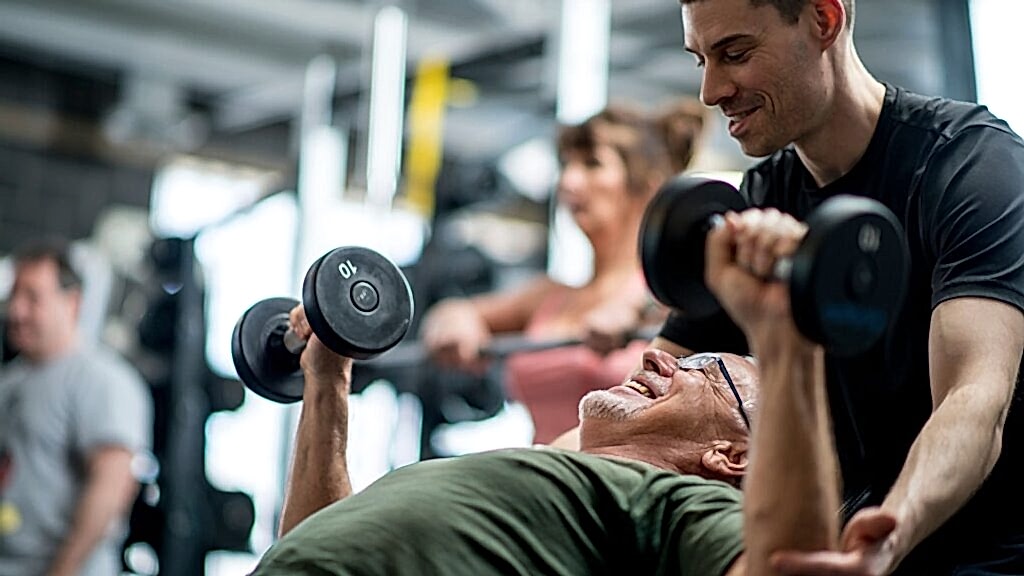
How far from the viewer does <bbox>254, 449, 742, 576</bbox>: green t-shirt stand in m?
1.33

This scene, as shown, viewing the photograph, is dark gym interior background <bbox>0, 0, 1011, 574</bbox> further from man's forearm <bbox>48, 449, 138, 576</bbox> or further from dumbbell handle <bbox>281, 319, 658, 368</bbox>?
man's forearm <bbox>48, 449, 138, 576</bbox>

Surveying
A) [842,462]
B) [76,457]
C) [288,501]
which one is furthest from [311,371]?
[76,457]

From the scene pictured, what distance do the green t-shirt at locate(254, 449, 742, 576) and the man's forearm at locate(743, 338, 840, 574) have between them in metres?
0.15

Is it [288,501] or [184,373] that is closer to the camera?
[288,501]

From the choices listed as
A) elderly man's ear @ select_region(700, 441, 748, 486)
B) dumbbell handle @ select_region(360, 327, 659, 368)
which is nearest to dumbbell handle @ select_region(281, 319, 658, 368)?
dumbbell handle @ select_region(360, 327, 659, 368)

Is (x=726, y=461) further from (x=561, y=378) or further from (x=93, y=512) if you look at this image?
(x=93, y=512)

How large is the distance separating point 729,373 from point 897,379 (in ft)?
0.67

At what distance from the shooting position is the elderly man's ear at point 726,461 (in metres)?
1.64

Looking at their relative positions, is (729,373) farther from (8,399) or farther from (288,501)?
(8,399)

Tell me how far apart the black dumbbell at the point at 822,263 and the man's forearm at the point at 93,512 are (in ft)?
8.82

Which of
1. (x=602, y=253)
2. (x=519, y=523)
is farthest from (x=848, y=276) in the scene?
(x=602, y=253)

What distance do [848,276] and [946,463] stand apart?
13.5 inches

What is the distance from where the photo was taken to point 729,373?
5.55 ft

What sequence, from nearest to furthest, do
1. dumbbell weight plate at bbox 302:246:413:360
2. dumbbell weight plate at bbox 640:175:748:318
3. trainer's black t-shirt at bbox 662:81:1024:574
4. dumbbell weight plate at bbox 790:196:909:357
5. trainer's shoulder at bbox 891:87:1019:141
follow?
dumbbell weight plate at bbox 790:196:909:357, dumbbell weight plate at bbox 640:175:748:318, trainer's black t-shirt at bbox 662:81:1024:574, trainer's shoulder at bbox 891:87:1019:141, dumbbell weight plate at bbox 302:246:413:360
